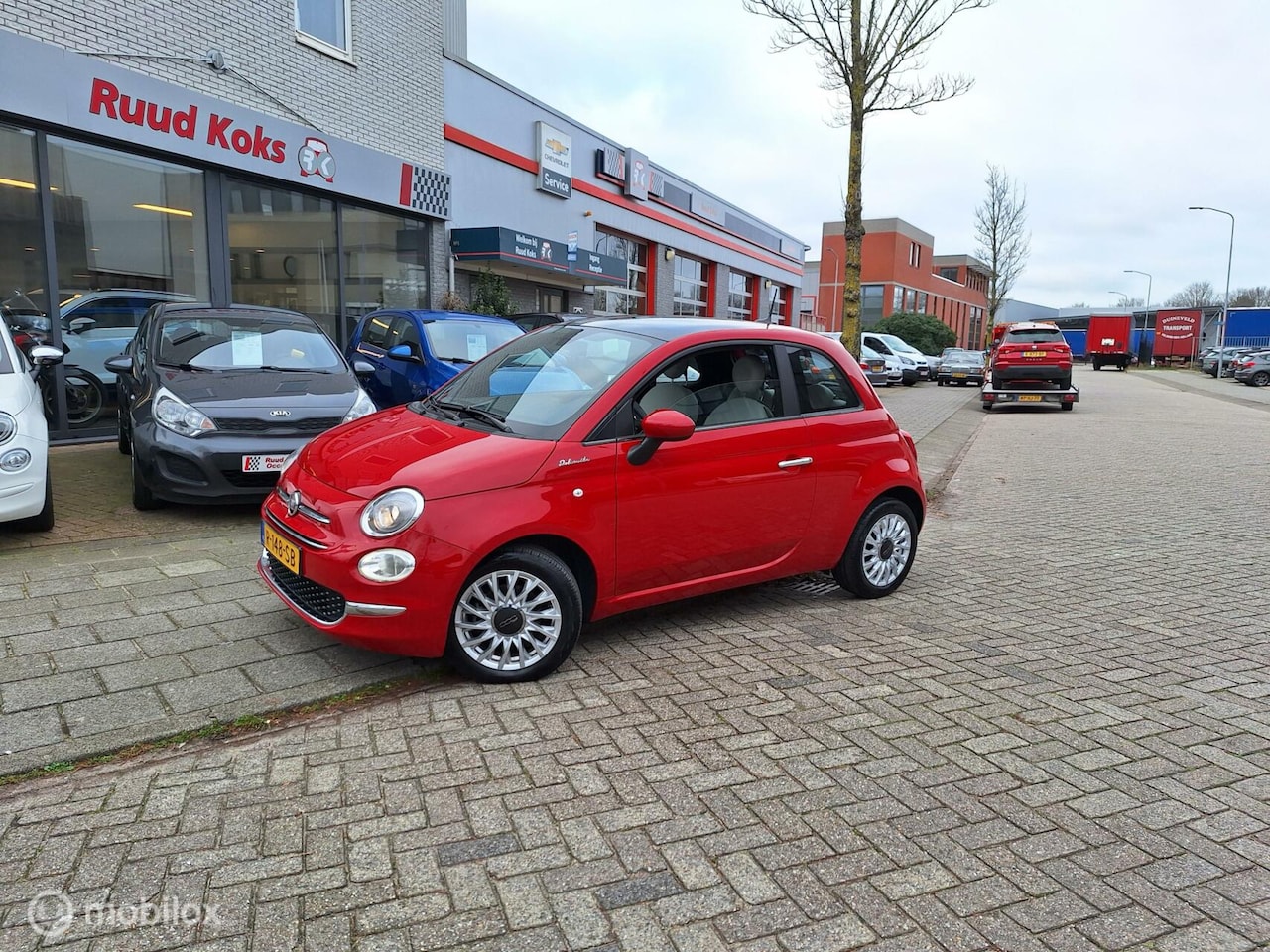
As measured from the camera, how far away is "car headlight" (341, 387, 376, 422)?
6.73 meters

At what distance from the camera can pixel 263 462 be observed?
606 cm

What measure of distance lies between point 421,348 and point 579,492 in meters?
5.64

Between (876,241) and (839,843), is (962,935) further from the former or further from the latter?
(876,241)

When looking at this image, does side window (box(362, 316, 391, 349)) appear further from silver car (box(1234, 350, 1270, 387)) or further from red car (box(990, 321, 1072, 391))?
silver car (box(1234, 350, 1270, 387))

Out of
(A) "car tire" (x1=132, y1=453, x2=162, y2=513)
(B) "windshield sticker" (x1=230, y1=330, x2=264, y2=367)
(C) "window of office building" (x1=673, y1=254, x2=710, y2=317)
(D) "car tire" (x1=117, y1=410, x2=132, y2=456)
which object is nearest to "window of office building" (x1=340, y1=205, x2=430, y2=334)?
(D) "car tire" (x1=117, y1=410, x2=132, y2=456)

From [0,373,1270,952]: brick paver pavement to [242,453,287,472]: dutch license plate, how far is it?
9.75ft

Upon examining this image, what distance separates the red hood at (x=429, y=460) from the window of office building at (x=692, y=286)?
23.0 metres

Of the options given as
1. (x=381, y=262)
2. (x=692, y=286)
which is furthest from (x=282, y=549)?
(x=692, y=286)

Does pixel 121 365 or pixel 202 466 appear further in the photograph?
pixel 121 365

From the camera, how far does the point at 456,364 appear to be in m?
8.84

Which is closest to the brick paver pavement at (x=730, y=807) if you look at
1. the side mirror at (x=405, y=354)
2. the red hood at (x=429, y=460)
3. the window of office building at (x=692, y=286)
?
the red hood at (x=429, y=460)

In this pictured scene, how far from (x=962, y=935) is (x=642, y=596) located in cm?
216

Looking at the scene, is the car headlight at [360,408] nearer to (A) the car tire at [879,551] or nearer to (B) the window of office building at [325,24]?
(A) the car tire at [879,551]

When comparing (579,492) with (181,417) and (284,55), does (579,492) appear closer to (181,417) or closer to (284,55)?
(181,417)
